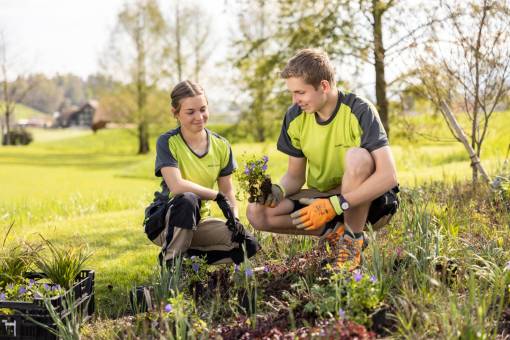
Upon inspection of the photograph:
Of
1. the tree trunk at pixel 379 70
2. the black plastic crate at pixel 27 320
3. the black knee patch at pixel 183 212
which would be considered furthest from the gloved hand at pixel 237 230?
the tree trunk at pixel 379 70

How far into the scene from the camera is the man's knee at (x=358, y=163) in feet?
11.4

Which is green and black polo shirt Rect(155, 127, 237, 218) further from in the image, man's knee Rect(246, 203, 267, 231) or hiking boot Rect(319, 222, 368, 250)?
hiking boot Rect(319, 222, 368, 250)

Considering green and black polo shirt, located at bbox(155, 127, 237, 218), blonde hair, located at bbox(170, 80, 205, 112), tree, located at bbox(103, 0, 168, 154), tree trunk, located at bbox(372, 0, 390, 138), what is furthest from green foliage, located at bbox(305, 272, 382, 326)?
tree, located at bbox(103, 0, 168, 154)

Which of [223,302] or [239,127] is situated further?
[239,127]

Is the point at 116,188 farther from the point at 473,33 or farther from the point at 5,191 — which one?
the point at 473,33

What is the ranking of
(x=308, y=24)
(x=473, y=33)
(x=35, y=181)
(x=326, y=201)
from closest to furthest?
(x=326, y=201), (x=473, y=33), (x=308, y=24), (x=35, y=181)

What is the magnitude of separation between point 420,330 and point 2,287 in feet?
7.30

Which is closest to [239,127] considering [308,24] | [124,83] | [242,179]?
[308,24]

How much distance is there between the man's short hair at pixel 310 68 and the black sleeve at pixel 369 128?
29 centimetres

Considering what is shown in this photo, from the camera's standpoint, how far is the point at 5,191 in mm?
14680

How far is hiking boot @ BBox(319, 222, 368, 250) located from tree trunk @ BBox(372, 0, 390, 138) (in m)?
5.37

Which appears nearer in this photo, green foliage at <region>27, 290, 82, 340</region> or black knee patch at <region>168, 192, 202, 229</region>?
green foliage at <region>27, 290, 82, 340</region>

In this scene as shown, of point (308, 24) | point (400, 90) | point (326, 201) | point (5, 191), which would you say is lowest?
point (5, 191)

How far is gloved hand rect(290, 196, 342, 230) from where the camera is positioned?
3518 mm
